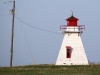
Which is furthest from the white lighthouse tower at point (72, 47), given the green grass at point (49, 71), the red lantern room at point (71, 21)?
the green grass at point (49, 71)

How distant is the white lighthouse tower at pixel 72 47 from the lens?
167ft

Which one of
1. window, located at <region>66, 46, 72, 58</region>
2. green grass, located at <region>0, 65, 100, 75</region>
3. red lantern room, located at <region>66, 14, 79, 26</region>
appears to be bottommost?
green grass, located at <region>0, 65, 100, 75</region>

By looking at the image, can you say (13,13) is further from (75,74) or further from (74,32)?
(75,74)

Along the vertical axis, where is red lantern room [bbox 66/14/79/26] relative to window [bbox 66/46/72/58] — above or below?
above

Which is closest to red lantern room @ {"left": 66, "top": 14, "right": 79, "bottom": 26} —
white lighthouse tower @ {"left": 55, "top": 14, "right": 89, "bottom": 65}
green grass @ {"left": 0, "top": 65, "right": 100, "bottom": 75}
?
white lighthouse tower @ {"left": 55, "top": 14, "right": 89, "bottom": 65}

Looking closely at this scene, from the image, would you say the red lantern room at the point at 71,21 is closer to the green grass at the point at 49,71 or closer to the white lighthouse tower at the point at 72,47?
the white lighthouse tower at the point at 72,47

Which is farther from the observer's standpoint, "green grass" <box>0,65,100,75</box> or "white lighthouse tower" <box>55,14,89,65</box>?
"white lighthouse tower" <box>55,14,89,65</box>

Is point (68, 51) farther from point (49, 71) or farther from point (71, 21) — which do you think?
point (49, 71)

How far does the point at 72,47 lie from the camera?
51.2 meters

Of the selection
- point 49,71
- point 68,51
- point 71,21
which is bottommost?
point 49,71

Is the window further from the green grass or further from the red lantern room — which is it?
the green grass

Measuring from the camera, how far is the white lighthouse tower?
5097 centimetres

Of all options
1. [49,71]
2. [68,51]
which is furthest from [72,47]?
[49,71]

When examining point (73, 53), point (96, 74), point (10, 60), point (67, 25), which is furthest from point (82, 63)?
point (96, 74)
